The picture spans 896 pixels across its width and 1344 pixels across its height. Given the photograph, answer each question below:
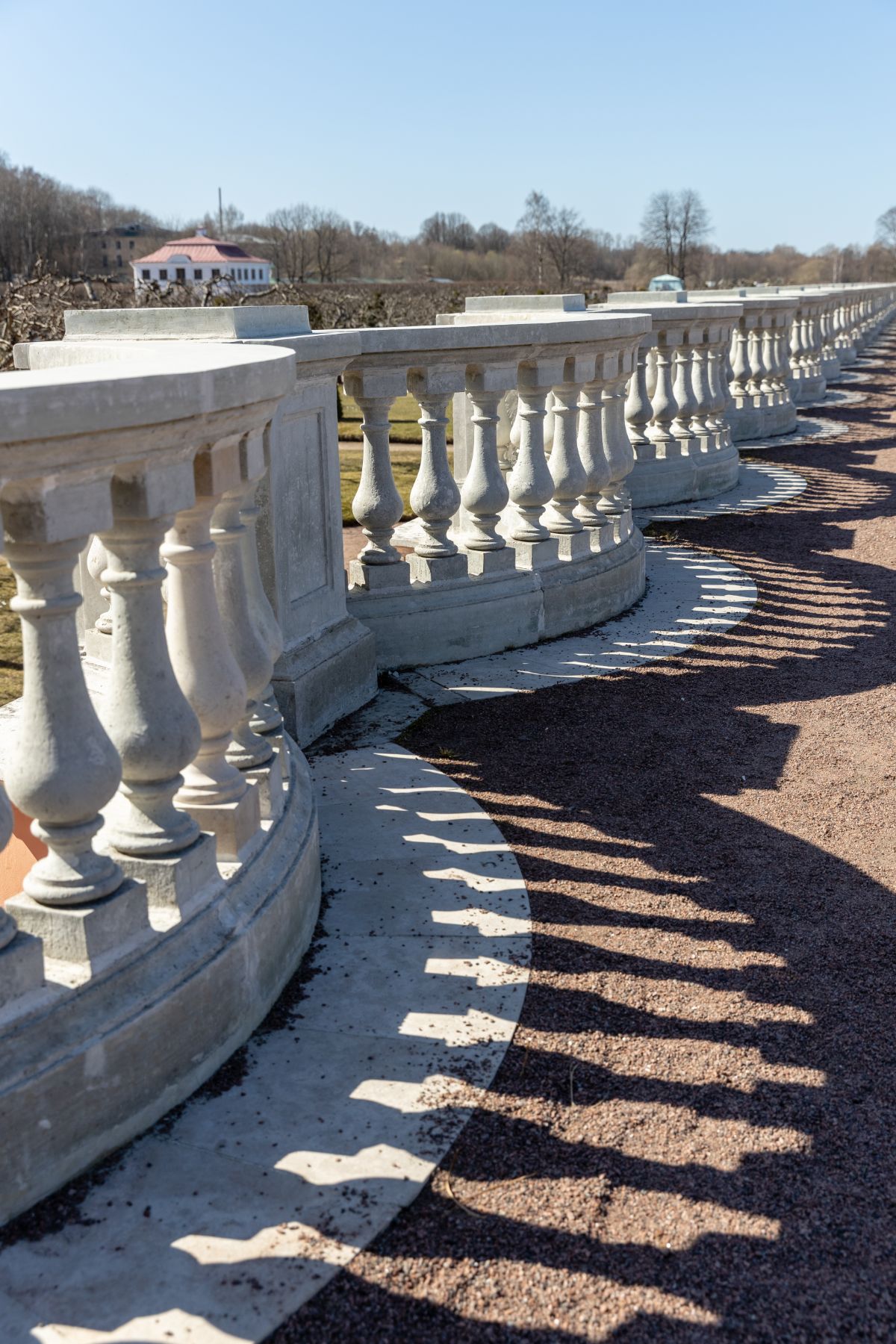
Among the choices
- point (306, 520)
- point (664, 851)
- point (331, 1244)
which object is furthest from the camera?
point (306, 520)

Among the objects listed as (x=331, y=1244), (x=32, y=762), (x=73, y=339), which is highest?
(x=73, y=339)

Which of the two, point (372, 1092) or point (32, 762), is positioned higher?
point (32, 762)

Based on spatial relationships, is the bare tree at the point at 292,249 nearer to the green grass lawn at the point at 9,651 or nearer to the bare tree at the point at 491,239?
the bare tree at the point at 491,239

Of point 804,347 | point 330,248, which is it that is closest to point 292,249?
point 330,248

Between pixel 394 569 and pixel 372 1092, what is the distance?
4122mm

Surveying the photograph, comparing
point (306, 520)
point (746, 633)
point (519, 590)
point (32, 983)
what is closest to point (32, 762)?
point (32, 983)

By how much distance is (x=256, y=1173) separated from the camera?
2994 millimetres

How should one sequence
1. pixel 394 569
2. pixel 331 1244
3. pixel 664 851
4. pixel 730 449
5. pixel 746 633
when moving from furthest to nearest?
pixel 730 449 < pixel 746 633 < pixel 394 569 < pixel 664 851 < pixel 331 1244

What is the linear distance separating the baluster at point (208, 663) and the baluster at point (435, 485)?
10.8 ft

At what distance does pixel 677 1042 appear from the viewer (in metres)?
3.57

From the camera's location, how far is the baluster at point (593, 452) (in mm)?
7961

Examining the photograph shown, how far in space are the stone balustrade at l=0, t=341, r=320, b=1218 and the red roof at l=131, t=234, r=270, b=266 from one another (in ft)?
351

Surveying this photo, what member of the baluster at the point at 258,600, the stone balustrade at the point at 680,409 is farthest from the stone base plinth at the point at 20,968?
the stone balustrade at the point at 680,409

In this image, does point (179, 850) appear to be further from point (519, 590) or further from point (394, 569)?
point (519, 590)
